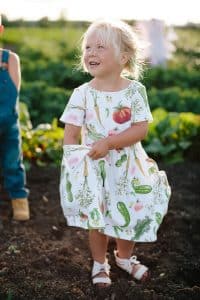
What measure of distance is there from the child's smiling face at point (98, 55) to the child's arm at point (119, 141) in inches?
12.8

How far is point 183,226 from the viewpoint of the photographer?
4.48m

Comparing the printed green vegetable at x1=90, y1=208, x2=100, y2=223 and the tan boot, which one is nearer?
the printed green vegetable at x1=90, y1=208, x2=100, y2=223

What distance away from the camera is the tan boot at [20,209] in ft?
14.7

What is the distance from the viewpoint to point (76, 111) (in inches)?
135

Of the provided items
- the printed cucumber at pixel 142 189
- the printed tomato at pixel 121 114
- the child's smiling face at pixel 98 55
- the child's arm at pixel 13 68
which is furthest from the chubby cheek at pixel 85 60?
the child's arm at pixel 13 68

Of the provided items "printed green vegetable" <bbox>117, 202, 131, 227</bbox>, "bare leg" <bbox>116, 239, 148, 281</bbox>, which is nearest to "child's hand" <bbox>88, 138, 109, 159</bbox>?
"printed green vegetable" <bbox>117, 202, 131, 227</bbox>

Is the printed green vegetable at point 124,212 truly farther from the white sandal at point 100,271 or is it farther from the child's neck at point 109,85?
the child's neck at point 109,85

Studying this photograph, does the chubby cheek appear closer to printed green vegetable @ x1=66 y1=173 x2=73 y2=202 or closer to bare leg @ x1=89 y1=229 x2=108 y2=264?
printed green vegetable @ x1=66 y1=173 x2=73 y2=202

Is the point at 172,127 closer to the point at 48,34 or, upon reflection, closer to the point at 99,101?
the point at 99,101

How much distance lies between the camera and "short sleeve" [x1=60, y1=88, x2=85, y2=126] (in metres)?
3.42

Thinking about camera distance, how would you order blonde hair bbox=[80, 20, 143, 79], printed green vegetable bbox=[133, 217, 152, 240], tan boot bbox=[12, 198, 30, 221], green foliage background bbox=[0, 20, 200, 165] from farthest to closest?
green foliage background bbox=[0, 20, 200, 165] → tan boot bbox=[12, 198, 30, 221] → printed green vegetable bbox=[133, 217, 152, 240] → blonde hair bbox=[80, 20, 143, 79]

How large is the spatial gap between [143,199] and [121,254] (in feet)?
1.51

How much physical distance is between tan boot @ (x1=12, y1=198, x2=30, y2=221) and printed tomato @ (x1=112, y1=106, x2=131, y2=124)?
137cm

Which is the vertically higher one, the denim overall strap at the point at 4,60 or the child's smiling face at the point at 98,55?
the child's smiling face at the point at 98,55
